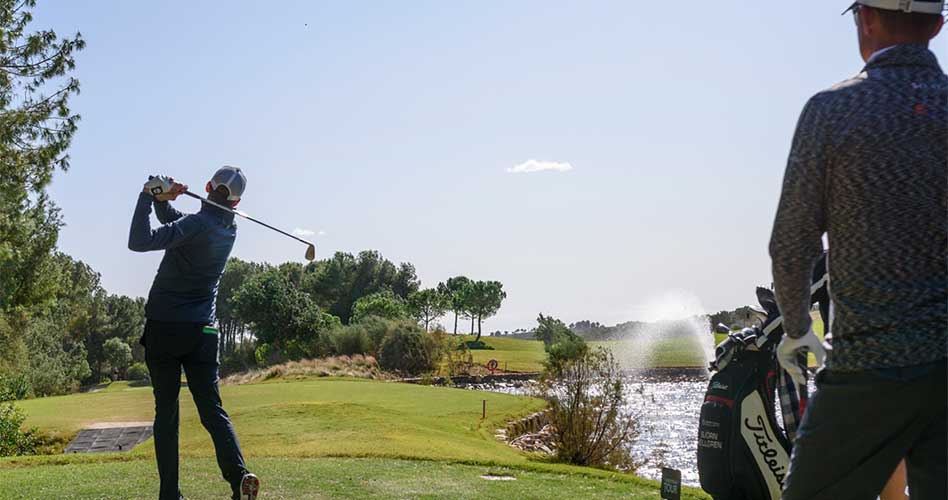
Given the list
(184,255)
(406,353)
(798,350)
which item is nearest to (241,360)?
(406,353)

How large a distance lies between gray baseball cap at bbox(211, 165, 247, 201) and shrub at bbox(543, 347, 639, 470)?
952cm

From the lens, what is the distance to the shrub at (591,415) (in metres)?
14.1

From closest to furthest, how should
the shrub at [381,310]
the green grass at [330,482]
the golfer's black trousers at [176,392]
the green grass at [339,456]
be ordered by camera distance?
the golfer's black trousers at [176,392] < the green grass at [330,482] < the green grass at [339,456] < the shrub at [381,310]

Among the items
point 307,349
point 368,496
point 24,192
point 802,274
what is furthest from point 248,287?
point 802,274

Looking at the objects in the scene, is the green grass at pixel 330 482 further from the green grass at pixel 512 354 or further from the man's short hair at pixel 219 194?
the green grass at pixel 512 354

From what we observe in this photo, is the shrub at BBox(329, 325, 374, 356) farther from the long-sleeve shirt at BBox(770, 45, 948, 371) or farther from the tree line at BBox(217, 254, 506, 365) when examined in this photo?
the long-sleeve shirt at BBox(770, 45, 948, 371)

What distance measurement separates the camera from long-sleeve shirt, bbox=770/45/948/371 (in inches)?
95.4

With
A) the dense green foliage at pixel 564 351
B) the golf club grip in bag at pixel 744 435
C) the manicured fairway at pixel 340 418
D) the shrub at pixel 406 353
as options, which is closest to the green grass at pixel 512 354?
the shrub at pixel 406 353

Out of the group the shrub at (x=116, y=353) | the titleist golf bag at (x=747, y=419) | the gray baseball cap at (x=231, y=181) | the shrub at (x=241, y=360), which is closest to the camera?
the titleist golf bag at (x=747, y=419)

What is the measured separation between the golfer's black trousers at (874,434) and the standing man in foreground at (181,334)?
388 centimetres

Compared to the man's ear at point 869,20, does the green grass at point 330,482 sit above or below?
below

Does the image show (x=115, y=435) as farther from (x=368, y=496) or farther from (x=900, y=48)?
(x=900, y=48)

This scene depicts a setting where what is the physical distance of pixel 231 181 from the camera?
5734mm

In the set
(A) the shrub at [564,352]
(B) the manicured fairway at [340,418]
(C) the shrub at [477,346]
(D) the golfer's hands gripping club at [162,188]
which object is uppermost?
(C) the shrub at [477,346]
